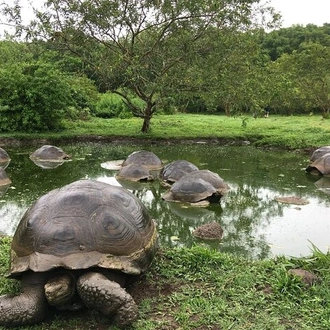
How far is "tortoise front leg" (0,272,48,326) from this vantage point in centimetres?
318

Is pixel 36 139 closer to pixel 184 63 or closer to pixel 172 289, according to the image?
pixel 184 63

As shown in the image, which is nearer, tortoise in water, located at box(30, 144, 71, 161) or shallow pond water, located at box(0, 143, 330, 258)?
shallow pond water, located at box(0, 143, 330, 258)

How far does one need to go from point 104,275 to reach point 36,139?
12.5m

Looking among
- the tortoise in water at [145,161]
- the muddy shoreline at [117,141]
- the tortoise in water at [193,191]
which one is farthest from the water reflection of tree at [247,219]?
the muddy shoreline at [117,141]

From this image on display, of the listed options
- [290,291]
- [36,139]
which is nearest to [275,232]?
[290,291]

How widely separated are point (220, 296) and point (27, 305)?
1530 millimetres

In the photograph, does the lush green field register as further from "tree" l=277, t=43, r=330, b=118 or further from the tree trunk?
"tree" l=277, t=43, r=330, b=118

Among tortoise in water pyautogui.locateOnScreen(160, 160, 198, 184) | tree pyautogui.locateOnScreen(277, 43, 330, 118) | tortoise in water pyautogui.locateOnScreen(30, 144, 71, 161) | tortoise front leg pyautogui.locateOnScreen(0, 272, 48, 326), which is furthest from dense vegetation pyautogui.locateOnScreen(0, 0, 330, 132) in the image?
tortoise front leg pyautogui.locateOnScreen(0, 272, 48, 326)

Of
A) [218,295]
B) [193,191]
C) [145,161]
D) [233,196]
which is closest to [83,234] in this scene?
[218,295]

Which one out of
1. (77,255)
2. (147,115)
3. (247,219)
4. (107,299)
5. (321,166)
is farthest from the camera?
(147,115)

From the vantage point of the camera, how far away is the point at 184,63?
14.5 m

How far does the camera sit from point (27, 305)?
126 inches

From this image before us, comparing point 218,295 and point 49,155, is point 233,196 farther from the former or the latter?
point 49,155

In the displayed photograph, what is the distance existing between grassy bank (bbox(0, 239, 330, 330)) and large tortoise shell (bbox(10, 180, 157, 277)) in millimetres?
361
